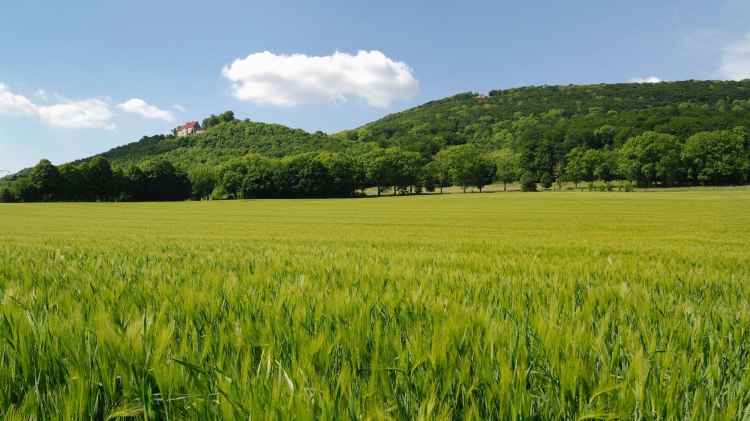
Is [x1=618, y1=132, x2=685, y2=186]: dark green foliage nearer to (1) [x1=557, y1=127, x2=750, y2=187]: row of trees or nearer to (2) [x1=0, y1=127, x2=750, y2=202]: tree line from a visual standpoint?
(1) [x1=557, y1=127, x2=750, y2=187]: row of trees

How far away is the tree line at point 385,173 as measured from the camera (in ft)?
334

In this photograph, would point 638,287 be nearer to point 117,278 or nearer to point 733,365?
point 733,365

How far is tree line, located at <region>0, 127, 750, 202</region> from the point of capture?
10194 cm

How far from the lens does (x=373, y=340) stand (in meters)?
1.80

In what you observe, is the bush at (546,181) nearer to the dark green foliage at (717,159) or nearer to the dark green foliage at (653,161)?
the dark green foliage at (653,161)

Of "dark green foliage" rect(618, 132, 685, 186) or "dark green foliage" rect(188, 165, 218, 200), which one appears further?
"dark green foliage" rect(188, 165, 218, 200)

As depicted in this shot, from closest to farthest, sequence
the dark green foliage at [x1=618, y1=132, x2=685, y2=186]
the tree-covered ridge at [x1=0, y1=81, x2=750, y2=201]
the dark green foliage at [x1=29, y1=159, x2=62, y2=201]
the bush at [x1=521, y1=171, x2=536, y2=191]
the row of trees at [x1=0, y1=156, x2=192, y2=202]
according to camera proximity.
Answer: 1. the dark green foliage at [x1=29, y1=159, x2=62, y2=201]
2. the row of trees at [x1=0, y1=156, x2=192, y2=202]
3. the tree-covered ridge at [x1=0, y1=81, x2=750, y2=201]
4. the dark green foliage at [x1=618, y1=132, x2=685, y2=186]
5. the bush at [x1=521, y1=171, x2=536, y2=191]

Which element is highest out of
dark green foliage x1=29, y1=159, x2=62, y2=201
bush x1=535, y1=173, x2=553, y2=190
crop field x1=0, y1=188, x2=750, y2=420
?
dark green foliage x1=29, y1=159, x2=62, y2=201

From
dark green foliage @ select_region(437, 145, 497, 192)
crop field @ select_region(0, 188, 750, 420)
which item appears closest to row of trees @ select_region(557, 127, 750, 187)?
dark green foliage @ select_region(437, 145, 497, 192)

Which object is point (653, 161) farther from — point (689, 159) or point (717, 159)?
point (717, 159)

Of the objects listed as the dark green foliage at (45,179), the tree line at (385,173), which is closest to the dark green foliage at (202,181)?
the tree line at (385,173)

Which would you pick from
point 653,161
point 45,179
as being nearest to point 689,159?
point 653,161

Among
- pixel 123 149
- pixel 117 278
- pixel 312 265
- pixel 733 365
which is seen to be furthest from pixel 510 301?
pixel 123 149

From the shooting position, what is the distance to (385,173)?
138625 millimetres
